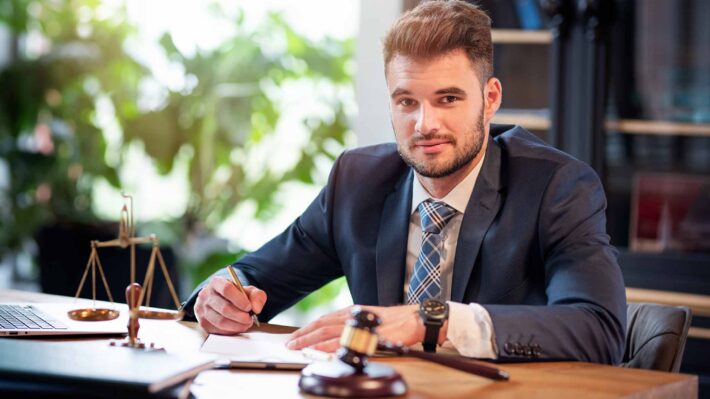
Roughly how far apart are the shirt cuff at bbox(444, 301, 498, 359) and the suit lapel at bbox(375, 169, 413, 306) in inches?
17.1

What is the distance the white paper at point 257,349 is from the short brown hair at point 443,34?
2.15 feet

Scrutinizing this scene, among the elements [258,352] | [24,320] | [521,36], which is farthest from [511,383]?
[521,36]

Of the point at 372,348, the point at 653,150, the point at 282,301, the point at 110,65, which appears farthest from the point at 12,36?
the point at 372,348

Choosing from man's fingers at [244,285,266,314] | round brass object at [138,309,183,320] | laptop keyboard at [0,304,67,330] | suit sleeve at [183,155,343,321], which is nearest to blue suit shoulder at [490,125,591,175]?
suit sleeve at [183,155,343,321]

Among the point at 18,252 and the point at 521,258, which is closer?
the point at 521,258

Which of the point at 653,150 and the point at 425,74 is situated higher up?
the point at 425,74

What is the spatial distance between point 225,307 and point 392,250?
404 mm

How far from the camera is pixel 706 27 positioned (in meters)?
3.95

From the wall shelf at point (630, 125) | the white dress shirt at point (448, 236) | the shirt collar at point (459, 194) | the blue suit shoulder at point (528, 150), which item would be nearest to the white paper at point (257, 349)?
the white dress shirt at point (448, 236)

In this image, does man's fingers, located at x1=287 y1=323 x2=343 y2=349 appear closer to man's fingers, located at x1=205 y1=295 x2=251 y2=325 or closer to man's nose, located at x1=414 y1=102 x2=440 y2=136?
man's fingers, located at x1=205 y1=295 x2=251 y2=325

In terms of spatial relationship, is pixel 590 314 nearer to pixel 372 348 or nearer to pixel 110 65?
pixel 372 348

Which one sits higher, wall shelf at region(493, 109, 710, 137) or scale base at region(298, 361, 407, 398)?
wall shelf at region(493, 109, 710, 137)

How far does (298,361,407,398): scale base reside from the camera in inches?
59.2

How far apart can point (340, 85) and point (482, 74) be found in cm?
287
